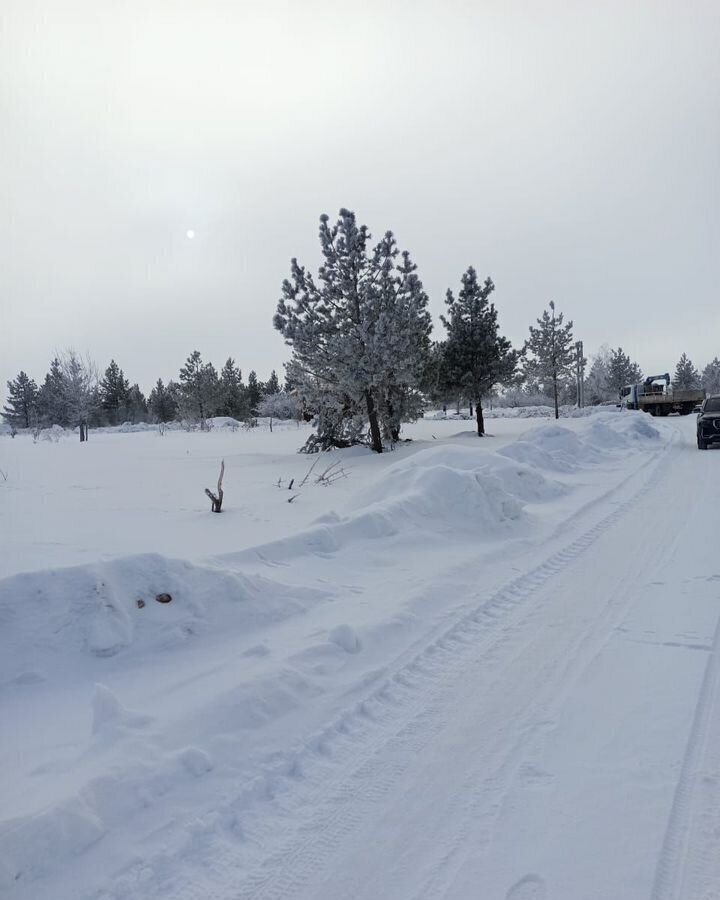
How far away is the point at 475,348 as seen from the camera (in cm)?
2661

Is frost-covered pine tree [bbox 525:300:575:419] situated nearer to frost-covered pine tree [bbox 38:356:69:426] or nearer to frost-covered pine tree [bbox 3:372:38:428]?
frost-covered pine tree [bbox 38:356:69:426]

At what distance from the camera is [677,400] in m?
42.3

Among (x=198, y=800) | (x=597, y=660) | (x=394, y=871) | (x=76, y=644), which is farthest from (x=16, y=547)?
(x=597, y=660)

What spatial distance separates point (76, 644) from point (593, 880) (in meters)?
3.68

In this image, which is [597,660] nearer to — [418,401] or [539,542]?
[539,542]

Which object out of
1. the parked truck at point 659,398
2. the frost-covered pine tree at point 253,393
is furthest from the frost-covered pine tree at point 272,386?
the parked truck at point 659,398

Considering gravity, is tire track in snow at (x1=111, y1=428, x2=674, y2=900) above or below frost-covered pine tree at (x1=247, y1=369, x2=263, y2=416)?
below

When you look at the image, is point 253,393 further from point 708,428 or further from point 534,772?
point 534,772

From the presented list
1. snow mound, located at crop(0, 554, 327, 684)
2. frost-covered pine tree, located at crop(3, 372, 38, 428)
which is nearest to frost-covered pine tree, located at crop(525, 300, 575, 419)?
snow mound, located at crop(0, 554, 327, 684)

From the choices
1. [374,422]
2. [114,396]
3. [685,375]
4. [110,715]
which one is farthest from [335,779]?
[685,375]

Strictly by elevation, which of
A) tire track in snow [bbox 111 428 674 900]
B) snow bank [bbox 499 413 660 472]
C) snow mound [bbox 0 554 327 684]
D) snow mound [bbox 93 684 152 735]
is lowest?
tire track in snow [bbox 111 428 674 900]

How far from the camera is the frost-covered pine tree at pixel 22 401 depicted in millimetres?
73750

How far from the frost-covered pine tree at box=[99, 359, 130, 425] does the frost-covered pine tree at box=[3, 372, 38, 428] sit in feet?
32.1

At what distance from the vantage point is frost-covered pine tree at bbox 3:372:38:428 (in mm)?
73750
